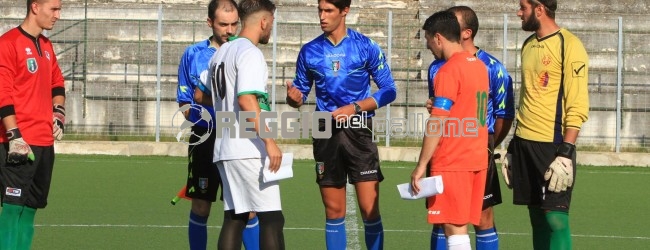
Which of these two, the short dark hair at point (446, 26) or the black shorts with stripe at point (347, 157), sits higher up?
the short dark hair at point (446, 26)

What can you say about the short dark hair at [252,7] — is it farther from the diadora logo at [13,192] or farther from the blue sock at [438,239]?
the blue sock at [438,239]

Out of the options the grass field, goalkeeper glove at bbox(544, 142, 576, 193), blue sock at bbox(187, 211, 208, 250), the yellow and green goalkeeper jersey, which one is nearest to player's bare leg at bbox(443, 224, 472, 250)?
goalkeeper glove at bbox(544, 142, 576, 193)

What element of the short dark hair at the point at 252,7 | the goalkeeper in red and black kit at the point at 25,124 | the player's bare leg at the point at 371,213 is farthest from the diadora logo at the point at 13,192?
the player's bare leg at the point at 371,213

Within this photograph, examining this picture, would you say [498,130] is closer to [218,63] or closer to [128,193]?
[218,63]

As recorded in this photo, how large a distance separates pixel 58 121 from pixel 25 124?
35 cm

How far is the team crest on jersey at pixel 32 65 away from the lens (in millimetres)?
7904

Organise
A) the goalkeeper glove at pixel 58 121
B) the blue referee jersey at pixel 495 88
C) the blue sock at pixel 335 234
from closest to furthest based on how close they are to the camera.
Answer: the goalkeeper glove at pixel 58 121 < the blue referee jersey at pixel 495 88 < the blue sock at pixel 335 234

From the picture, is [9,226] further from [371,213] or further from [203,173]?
[371,213]

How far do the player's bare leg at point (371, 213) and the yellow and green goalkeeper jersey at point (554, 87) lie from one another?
128cm

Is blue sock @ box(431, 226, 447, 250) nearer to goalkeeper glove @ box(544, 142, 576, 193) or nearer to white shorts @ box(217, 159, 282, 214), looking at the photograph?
goalkeeper glove @ box(544, 142, 576, 193)

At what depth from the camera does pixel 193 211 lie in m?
8.80

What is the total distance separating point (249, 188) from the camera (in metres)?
7.44

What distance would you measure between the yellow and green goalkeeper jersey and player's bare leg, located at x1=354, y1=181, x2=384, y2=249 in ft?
4.19

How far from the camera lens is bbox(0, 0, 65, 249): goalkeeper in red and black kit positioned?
778cm
